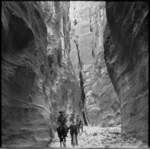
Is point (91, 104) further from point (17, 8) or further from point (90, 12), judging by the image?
point (17, 8)

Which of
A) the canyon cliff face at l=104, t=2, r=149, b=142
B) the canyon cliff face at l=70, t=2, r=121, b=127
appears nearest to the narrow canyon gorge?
the canyon cliff face at l=104, t=2, r=149, b=142

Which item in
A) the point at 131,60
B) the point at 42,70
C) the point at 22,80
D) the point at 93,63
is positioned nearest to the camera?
the point at 131,60

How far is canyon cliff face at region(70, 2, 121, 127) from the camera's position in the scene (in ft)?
115

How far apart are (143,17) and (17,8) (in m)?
5.63

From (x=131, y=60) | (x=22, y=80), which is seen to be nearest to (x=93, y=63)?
(x=131, y=60)

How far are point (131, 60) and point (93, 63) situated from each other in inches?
1713

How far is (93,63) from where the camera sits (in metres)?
54.9

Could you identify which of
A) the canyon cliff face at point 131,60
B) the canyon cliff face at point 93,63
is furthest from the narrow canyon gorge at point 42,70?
the canyon cliff face at point 93,63

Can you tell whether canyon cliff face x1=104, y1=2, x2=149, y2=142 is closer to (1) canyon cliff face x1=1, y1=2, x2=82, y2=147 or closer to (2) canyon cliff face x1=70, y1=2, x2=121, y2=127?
(1) canyon cliff face x1=1, y1=2, x2=82, y2=147

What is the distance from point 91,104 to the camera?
45.4 m

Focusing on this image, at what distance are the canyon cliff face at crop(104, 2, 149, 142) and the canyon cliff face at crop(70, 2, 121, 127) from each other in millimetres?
11273

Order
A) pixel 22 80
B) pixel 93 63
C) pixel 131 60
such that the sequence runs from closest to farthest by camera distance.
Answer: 1. pixel 131 60
2. pixel 22 80
3. pixel 93 63

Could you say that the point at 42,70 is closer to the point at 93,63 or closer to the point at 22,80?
the point at 22,80

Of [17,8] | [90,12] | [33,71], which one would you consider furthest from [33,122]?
[90,12]
